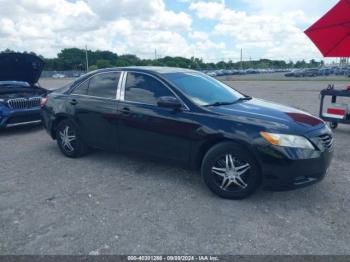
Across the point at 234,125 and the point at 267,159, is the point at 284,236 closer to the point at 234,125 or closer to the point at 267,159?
the point at 267,159

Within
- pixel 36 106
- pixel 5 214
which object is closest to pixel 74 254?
pixel 5 214

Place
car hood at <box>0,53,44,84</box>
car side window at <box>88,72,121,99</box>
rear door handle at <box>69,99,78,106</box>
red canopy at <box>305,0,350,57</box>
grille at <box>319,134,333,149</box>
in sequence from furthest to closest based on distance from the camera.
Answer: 1. car hood at <box>0,53,44,84</box>
2. red canopy at <box>305,0,350,57</box>
3. rear door handle at <box>69,99,78,106</box>
4. car side window at <box>88,72,121,99</box>
5. grille at <box>319,134,333,149</box>

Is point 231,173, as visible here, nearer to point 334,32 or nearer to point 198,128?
point 198,128

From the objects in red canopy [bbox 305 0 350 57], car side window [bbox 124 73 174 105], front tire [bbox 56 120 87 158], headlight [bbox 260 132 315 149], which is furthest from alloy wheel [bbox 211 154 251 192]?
red canopy [bbox 305 0 350 57]

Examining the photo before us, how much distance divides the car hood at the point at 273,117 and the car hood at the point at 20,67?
19.4 feet

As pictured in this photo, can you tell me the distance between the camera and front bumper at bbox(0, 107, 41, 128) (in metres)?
6.86

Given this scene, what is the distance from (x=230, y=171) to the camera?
3568 mm

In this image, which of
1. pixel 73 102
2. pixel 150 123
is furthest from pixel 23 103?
pixel 150 123

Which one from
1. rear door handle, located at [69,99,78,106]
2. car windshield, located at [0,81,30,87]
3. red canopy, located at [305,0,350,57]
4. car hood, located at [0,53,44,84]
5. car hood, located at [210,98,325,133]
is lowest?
car hood, located at [210,98,325,133]

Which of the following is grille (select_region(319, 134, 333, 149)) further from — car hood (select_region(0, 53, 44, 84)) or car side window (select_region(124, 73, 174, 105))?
car hood (select_region(0, 53, 44, 84))

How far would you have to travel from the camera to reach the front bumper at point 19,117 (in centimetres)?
686

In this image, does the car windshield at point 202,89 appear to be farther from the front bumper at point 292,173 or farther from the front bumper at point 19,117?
the front bumper at point 19,117

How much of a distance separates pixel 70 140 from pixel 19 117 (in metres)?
2.65

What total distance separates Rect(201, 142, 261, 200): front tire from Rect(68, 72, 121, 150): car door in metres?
1.67
